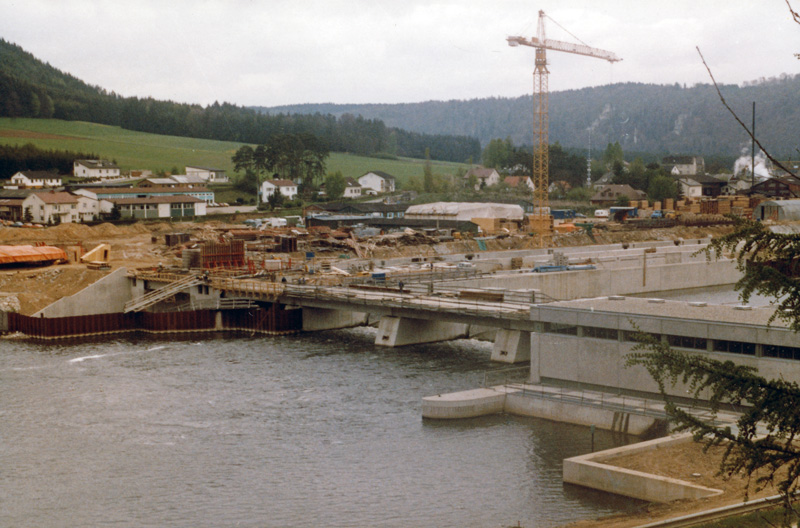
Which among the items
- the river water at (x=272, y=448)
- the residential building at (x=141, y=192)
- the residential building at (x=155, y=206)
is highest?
the residential building at (x=141, y=192)

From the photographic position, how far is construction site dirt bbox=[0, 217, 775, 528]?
90.5 ft

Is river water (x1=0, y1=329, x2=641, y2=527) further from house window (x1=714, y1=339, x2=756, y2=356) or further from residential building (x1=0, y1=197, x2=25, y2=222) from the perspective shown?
residential building (x1=0, y1=197, x2=25, y2=222)

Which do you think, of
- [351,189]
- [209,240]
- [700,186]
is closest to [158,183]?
[351,189]

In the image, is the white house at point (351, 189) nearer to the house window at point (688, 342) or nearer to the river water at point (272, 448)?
the river water at point (272, 448)

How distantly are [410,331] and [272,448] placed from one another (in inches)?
807

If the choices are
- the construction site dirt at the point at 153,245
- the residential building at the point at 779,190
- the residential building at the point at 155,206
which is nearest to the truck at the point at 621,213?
the construction site dirt at the point at 153,245

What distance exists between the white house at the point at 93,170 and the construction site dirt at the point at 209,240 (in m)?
Result: 39.4

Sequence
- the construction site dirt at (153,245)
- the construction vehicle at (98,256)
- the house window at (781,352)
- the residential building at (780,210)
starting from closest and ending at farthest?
the house window at (781,352), the construction site dirt at (153,245), the construction vehicle at (98,256), the residential building at (780,210)

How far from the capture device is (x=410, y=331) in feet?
172

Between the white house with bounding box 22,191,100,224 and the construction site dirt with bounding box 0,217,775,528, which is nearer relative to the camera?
the construction site dirt with bounding box 0,217,775,528

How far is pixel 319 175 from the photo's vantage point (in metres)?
151

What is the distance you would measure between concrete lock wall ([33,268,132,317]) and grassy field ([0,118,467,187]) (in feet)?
281

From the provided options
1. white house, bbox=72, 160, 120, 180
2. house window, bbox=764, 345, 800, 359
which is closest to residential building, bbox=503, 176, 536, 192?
white house, bbox=72, 160, 120, 180

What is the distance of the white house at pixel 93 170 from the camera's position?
13112 centimetres
